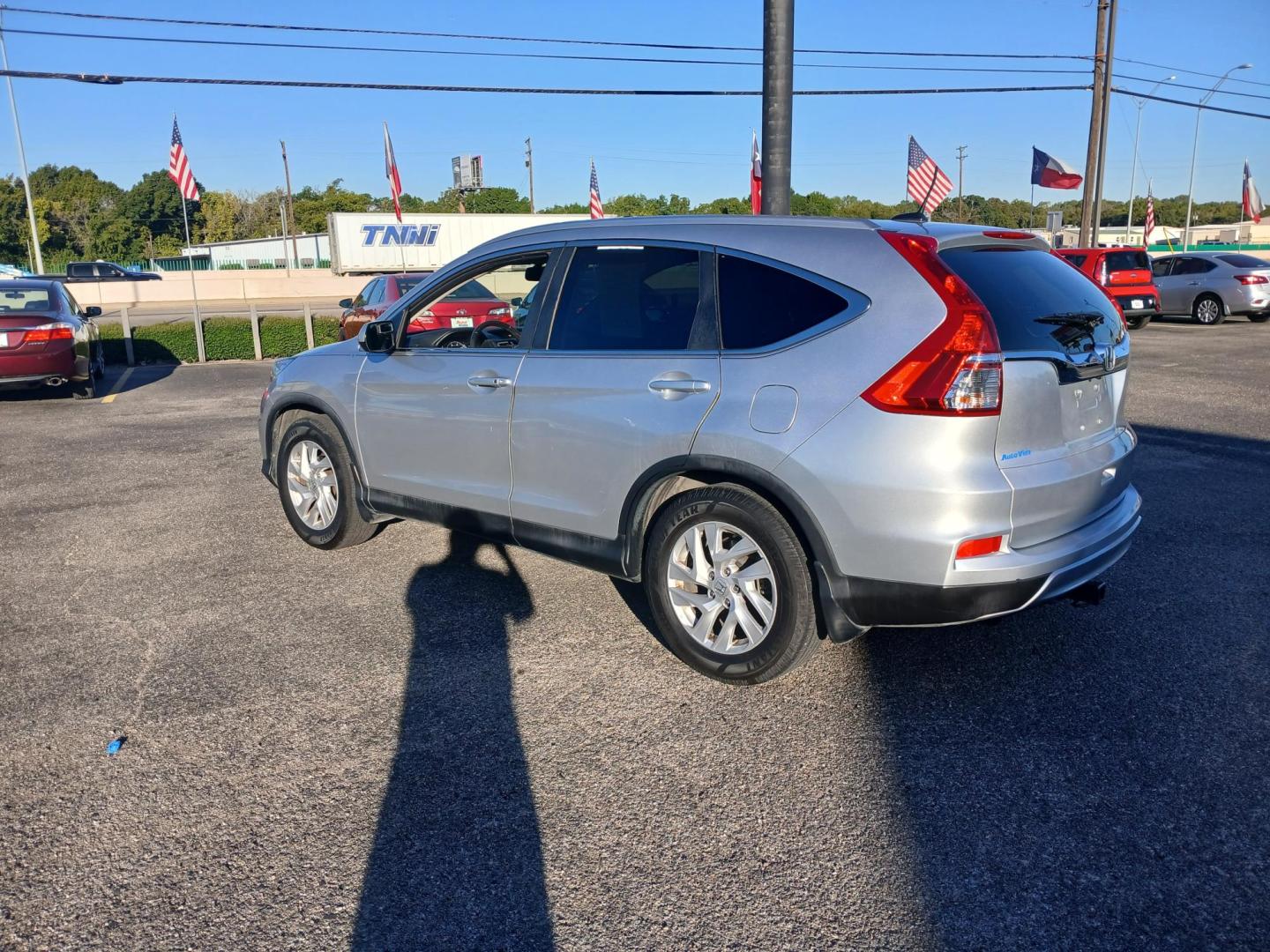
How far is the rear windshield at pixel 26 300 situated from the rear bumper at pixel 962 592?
1203 cm

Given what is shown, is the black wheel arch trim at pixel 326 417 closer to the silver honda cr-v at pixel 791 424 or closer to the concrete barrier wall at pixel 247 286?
the silver honda cr-v at pixel 791 424

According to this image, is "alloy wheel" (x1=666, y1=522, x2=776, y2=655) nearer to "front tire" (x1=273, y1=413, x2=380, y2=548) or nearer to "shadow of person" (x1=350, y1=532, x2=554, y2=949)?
"shadow of person" (x1=350, y1=532, x2=554, y2=949)

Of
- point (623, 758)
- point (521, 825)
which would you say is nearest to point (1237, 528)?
point (623, 758)

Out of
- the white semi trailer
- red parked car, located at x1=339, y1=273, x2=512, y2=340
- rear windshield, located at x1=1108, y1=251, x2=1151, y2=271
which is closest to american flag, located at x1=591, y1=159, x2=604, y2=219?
the white semi trailer

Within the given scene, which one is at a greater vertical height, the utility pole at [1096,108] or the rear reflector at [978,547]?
the utility pole at [1096,108]

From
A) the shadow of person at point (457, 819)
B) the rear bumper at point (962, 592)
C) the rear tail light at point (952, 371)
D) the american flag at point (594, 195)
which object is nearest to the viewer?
the shadow of person at point (457, 819)

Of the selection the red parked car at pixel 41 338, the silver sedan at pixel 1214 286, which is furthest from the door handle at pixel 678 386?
the silver sedan at pixel 1214 286

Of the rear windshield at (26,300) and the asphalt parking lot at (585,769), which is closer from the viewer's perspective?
the asphalt parking lot at (585,769)

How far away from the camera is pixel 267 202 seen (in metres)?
104

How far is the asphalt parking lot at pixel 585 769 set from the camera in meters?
2.64

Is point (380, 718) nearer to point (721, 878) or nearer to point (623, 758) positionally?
point (623, 758)

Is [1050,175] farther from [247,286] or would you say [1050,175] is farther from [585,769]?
[247,286]

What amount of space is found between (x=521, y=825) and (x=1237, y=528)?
5189 millimetres

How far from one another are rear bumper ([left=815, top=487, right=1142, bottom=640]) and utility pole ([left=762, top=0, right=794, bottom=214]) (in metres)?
6.30
